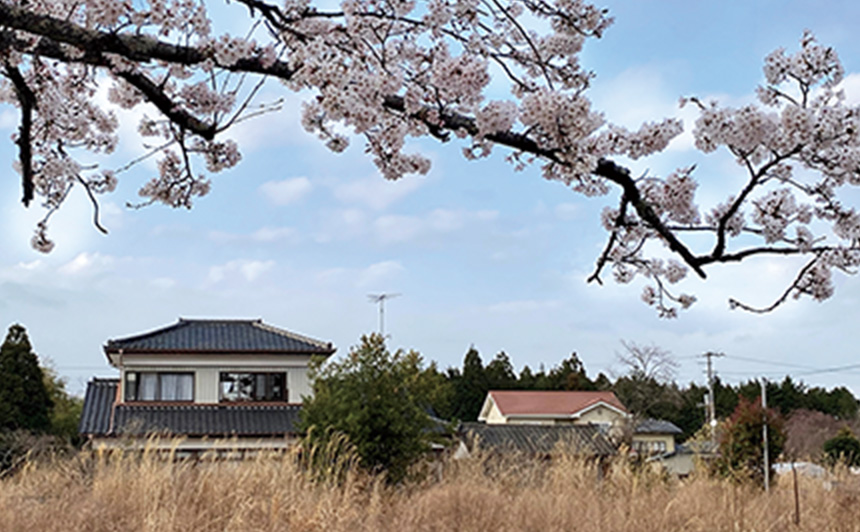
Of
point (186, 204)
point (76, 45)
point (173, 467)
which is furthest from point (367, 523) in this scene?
point (76, 45)

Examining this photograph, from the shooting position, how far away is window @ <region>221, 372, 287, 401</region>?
17.2m

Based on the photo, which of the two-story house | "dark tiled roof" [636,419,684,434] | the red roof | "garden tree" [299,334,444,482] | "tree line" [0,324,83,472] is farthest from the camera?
the red roof

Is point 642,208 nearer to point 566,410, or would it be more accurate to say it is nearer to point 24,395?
point 24,395

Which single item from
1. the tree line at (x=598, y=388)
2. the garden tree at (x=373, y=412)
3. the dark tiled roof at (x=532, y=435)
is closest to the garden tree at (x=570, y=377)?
the tree line at (x=598, y=388)

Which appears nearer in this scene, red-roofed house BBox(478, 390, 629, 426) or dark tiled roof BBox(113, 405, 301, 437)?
dark tiled roof BBox(113, 405, 301, 437)

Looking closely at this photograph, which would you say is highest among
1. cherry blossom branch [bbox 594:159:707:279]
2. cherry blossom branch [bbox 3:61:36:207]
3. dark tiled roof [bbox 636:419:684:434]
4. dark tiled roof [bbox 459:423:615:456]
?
cherry blossom branch [bbox 3:61:36:207]

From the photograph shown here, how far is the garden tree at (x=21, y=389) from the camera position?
20344mm

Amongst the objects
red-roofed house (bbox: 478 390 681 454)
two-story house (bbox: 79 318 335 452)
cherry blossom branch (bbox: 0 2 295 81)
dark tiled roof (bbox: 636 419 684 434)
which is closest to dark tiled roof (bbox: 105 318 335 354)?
two-story house (bbox: 79 318 335 452)

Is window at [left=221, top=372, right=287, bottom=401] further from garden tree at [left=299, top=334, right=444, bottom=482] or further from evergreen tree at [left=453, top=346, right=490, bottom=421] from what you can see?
evergreen tree at [left=453, top=346, right=490, bottom=421]

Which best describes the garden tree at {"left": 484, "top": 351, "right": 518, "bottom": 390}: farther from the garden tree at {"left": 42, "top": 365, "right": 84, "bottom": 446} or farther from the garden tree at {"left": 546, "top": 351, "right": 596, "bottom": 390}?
the garden tree at {"left": 42, "top": 365, "right": 84, "bottom": 446}

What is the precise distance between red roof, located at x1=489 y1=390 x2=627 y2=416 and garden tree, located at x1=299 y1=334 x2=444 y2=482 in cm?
2025

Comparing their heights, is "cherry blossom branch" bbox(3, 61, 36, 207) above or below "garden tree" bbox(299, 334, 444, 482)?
above

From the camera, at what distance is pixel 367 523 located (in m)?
4.91

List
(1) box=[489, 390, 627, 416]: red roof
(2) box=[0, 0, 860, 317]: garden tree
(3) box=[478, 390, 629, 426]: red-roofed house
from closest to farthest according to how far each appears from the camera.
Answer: (2) box=[0, 0, 860, 317]: garden tree → (3) box=[478, 390, 629, 426]: red-roofed house → (1) box=[489, 390, 627, 416]: red roof
